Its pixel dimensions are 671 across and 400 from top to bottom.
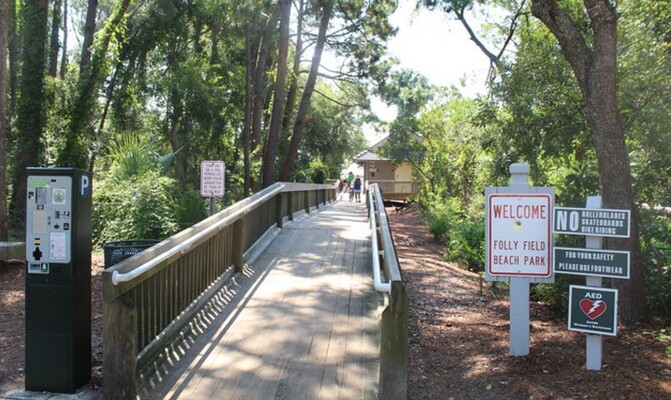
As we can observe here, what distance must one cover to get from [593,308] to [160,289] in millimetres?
3547

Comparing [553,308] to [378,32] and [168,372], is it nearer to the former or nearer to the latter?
[168,372]

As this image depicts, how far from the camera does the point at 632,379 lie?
13.8 ft

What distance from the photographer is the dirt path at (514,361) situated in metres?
4.15

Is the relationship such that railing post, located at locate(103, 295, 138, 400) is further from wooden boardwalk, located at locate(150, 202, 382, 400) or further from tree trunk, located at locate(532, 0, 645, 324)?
tree trunk, located at locate(532, 0, 645, 324)

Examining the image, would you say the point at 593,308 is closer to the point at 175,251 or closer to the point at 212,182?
the point at 175,251

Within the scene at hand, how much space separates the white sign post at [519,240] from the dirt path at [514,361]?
37 cm

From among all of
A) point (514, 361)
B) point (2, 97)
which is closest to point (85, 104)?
point (2, 97)

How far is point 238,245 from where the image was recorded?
25.1ft

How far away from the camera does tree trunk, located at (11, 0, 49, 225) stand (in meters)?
12.9

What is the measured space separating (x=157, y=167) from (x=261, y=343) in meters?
8.35

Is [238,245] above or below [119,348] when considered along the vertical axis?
above

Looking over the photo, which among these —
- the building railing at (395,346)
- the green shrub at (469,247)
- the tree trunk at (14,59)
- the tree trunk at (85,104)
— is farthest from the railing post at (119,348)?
the tree trunk at (14,59)

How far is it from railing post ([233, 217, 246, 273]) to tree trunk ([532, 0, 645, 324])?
15.0ft

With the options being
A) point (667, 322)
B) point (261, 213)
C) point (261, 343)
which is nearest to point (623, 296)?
point (667, 322)
